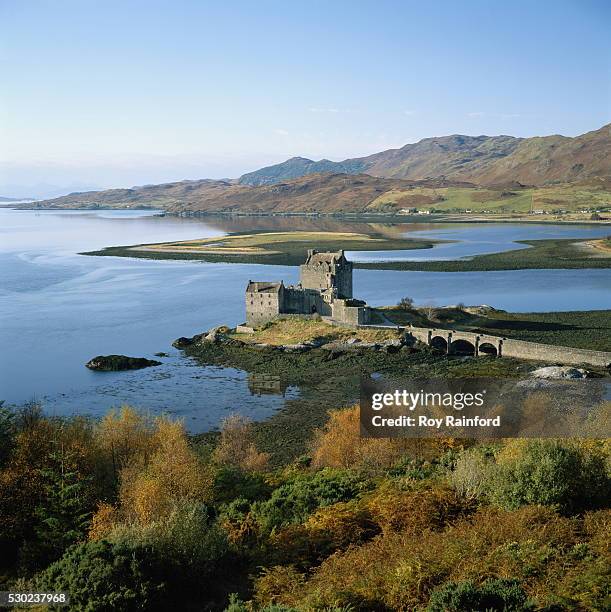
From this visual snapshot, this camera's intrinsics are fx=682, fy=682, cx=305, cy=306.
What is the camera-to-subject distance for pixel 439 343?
222ft

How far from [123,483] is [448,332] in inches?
1896

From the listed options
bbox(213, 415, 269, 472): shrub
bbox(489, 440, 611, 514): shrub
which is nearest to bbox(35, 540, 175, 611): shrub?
bbox(489, 440, 611, 514): shrub

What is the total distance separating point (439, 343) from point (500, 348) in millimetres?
6342

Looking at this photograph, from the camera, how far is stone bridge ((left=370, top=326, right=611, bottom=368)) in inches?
2261

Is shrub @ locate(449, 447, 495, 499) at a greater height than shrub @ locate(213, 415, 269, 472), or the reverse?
shrub @ locate(449, 447, 495, 499)

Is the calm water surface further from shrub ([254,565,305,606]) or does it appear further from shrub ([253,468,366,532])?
shrub ([254,565,305,606])

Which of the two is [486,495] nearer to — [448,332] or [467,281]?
[448,332]

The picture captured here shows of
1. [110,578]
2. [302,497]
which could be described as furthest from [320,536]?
[110,578]

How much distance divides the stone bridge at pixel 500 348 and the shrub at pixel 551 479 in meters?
39.2

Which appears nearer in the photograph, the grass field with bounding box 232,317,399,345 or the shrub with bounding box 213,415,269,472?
the shrub with bounding box 213,415,269,472

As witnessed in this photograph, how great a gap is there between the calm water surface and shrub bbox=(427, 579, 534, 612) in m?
33.4

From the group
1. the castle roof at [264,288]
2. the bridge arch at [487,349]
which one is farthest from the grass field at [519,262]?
the bridge arch at [487,349]

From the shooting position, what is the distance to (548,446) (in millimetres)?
20078

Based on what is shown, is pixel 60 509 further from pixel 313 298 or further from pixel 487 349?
pixel 313 298
